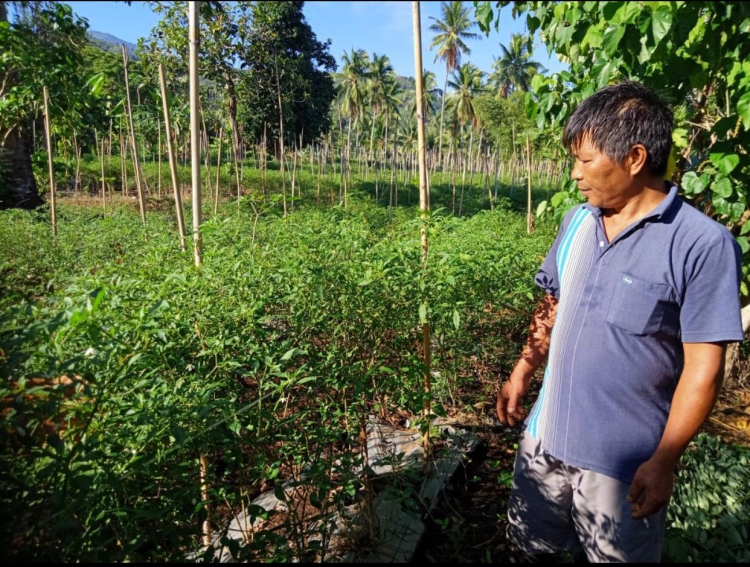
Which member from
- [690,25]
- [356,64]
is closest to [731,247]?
[690,25]

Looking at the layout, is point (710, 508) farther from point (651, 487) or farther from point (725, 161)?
point (725, 161)

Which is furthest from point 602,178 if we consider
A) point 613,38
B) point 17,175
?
point 17,175

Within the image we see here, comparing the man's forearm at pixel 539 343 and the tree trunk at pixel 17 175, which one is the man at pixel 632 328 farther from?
the tree trunk at pixel 17 175

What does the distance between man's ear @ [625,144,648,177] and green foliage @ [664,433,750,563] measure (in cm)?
131

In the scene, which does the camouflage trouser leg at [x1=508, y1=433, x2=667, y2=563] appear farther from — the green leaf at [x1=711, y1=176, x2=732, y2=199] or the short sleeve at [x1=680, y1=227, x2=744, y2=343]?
the green leaf at [x1=711, y1=176, x2=732, y2=199]

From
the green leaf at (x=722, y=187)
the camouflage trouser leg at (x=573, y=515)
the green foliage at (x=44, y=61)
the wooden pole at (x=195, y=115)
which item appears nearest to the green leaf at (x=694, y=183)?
the green leaf at (x=722, y=187)

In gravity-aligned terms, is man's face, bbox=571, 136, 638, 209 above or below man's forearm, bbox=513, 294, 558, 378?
above

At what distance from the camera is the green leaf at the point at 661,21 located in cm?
125

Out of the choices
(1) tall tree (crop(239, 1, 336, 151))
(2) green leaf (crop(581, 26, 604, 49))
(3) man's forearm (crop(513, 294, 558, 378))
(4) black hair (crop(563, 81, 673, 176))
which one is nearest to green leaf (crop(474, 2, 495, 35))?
(2) green leaf (crop(581, 26, 604, 49))

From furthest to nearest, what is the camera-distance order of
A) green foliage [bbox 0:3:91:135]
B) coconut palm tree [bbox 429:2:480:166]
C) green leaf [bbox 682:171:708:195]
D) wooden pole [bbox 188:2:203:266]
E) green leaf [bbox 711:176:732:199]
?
coconut palm tree [bbox 429:2:480:166] < green foliage [bbox 0:3:91:135] < wooden pole [bbox 188:2:203:266] < green leaf [bbox 682:171:708:195] < green leaf [bbox 711:176:732:199]

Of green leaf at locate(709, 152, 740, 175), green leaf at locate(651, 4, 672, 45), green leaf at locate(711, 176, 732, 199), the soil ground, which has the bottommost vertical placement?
the soil ground

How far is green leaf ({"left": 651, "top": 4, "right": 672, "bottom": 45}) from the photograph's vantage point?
49.4 inches

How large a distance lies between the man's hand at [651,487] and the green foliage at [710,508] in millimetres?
598

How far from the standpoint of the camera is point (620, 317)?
133 cm
